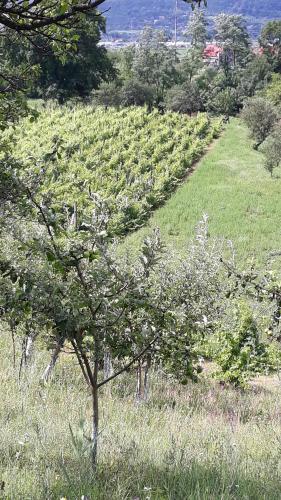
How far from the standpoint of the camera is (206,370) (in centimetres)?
970

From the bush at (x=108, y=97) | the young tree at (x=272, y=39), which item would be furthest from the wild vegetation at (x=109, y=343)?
the young tree at (x=272, y=39)

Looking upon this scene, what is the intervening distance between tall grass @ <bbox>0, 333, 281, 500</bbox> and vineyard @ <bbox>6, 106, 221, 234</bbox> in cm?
1583

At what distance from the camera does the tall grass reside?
280 cm

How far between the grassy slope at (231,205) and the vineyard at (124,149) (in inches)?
34.2

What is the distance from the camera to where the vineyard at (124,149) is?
961 inches

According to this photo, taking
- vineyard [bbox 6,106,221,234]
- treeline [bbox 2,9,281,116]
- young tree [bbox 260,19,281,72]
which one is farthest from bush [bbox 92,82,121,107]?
young tree [bbox 260,19,281,72]

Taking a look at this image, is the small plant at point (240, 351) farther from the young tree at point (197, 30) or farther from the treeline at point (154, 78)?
the young tree at point (197, 30)

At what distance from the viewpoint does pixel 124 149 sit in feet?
96.7

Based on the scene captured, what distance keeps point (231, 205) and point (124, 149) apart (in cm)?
736

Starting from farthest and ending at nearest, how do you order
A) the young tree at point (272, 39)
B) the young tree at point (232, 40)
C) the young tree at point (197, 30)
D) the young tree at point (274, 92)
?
the young tree at point (197, 30)
the young tree at point (232, 40)
the young tree at point (272, 39)
the young tree at point (274, 92)

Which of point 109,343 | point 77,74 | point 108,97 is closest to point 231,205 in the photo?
point 108,97

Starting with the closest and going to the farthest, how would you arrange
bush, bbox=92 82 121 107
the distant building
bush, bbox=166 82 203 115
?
bush, bbox=92 82 121 107
bush, bbox=166 82 203 115
the distant building

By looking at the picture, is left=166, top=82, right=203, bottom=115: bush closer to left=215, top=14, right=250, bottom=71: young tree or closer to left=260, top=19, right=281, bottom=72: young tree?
left=215, top=14, right=250, bottom=71: young tree

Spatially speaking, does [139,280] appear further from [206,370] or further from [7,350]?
[206,370]
